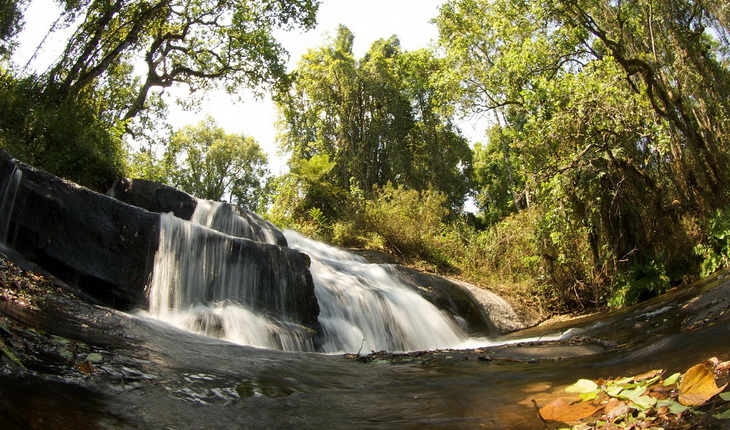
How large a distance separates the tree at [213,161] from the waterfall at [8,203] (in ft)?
121

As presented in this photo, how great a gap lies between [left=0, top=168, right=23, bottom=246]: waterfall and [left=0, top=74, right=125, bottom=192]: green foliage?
10.1 ft

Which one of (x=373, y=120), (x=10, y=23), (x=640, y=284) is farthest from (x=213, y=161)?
(x=640, y=284)

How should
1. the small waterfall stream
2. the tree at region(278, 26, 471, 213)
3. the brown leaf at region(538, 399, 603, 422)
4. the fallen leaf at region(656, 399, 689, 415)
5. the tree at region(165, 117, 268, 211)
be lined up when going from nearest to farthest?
the fallen leaf at region(656, 399, 689, 415)
the brown leaf at region(538, 399, 603, 422)
the small waterfall stream
the tree at region(278, 26, 471, 213)
the tree at region(165, 117, 268, 211)

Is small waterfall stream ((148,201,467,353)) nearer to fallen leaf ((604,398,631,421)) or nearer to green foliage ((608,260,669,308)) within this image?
green foliage ((608,260,669,308))

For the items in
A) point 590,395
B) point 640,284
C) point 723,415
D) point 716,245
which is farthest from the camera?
point 640,284

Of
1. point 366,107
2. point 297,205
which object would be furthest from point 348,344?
point 366,107

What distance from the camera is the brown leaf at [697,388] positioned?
1.74 m

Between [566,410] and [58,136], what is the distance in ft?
39.2

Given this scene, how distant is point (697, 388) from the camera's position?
5.97ft

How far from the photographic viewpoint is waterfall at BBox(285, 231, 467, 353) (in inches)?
326

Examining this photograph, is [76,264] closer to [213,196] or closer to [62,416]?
[62,416]

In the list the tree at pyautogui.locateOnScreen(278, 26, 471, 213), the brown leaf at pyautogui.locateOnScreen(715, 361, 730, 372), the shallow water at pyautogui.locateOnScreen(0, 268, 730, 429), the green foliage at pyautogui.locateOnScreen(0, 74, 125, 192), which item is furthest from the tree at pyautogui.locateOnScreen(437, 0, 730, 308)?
the tree at pyautogui.locateOnScreen(278, 26, 471, 213)

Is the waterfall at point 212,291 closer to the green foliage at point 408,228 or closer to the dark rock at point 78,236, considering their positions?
the dark rock at point 78,236

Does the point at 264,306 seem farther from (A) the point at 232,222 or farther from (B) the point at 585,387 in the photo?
(B) the point at 585,387
